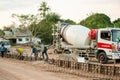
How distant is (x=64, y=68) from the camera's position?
80.8 ft

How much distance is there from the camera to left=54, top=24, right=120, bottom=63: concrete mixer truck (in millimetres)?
24391

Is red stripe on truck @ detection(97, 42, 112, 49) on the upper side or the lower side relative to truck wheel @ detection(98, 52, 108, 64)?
upper

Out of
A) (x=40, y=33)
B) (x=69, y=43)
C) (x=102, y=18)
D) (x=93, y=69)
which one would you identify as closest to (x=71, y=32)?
(x=69, y=43)

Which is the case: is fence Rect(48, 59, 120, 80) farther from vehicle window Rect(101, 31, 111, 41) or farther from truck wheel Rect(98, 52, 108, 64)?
vehicle window Rect(101, 31, 111, 41)

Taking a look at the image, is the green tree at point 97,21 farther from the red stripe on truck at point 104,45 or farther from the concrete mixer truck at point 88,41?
the red stripe on truck at point 104,45

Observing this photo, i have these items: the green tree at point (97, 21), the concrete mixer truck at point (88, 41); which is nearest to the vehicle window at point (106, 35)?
the concrete mixer truck at point (88, 41)

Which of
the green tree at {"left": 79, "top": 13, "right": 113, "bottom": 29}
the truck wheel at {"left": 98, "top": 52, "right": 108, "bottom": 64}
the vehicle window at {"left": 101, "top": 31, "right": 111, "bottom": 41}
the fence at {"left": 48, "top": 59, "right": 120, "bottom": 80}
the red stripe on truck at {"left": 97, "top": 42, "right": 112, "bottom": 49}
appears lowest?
the fence at {"left": 48, "top": 59, "right": 120, "bottom": 80}

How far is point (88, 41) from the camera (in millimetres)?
28312

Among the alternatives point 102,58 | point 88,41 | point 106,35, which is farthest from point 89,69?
point 88,41

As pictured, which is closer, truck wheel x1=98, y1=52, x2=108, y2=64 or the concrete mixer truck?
the concrete mixer truck

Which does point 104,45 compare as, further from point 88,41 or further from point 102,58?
point 88,41

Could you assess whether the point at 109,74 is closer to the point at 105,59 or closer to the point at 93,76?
the point at 93,76

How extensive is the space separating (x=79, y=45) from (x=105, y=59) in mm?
4615

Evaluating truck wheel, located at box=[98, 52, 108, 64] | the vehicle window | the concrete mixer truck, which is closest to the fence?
truck wheel, located at box=[98, 52, 108, 64]
